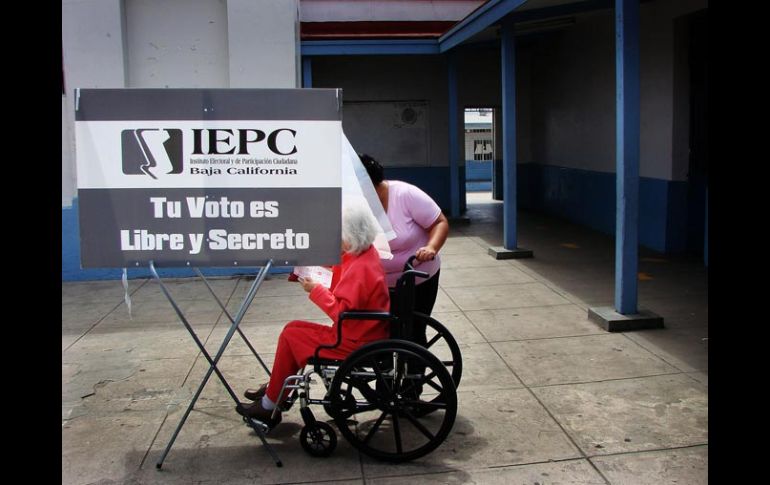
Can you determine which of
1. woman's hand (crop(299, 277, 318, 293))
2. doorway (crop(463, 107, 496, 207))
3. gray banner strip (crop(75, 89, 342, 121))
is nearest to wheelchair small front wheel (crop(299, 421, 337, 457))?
woman's hand (crop(299, 277, 318, 293))

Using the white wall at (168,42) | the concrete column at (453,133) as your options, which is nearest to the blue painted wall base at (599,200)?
the concrete column at (453,133)

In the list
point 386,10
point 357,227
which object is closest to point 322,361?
point 357,227

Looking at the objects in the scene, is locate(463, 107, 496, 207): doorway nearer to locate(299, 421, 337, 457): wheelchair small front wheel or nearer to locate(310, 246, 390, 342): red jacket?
locate(310, 246, 390, 342): red jacket

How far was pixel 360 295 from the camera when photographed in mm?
3746

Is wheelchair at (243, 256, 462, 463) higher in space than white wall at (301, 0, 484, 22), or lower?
lower

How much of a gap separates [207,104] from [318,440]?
1846mm

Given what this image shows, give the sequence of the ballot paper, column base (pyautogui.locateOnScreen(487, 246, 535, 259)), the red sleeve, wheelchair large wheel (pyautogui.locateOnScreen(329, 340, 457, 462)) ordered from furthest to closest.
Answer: column base (pyautogui.locateOnScreen(487, 246, 535, 259)) → the ballot paper → the red sleeve → wheelchair large wheel (pyautogui.locateOnScreen(329, 340, 457, 462))

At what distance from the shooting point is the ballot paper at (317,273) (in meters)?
4.00

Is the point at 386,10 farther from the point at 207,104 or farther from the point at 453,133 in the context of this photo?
the point at 207,104

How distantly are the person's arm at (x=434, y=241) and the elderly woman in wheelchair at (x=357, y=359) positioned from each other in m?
0.21

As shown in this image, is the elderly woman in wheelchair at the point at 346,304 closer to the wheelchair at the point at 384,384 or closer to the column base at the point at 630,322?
the wheelchair at the point at 384,384

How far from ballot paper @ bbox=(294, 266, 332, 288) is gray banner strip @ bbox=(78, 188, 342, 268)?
191 mm

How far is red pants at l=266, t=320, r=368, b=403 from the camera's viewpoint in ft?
12.5
